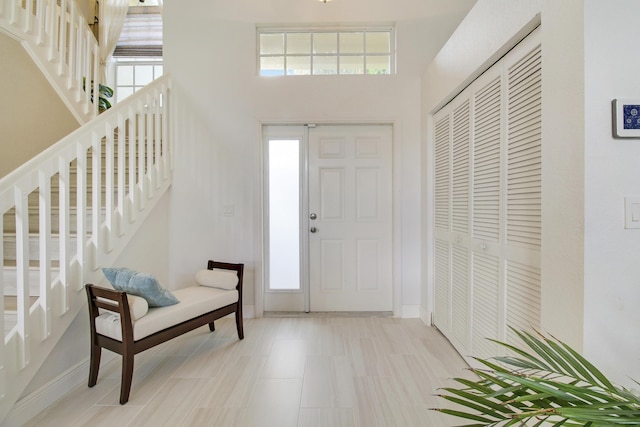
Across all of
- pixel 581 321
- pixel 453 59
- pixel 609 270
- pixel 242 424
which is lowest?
pixel 242 424

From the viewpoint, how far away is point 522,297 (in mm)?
1475

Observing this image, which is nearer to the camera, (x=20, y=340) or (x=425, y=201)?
(x=20, y=340)

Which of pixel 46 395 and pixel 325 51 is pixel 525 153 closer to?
pixel 325 51

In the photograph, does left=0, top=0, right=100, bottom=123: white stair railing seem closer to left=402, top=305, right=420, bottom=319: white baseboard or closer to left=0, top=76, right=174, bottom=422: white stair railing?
left=0, top=76, right=174, bottom=422: white stair railing

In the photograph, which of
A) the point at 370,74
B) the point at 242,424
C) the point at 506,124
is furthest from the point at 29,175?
the point at 370,74

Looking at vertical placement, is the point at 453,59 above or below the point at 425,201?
above

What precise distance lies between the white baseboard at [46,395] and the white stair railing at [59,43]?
2.33 meters

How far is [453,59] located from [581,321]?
1.88 meters

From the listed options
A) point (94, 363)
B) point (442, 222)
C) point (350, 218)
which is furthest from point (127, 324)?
point (442, 222)

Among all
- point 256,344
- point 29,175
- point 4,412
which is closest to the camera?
point 4,412

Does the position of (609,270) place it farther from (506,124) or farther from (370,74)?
(370,74)

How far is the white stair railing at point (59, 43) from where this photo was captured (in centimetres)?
238

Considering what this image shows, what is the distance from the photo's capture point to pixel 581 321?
1066 millimetres

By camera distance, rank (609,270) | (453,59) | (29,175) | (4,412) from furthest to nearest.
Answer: (453,59)
(29,175)
(4,412)
(609,270)
